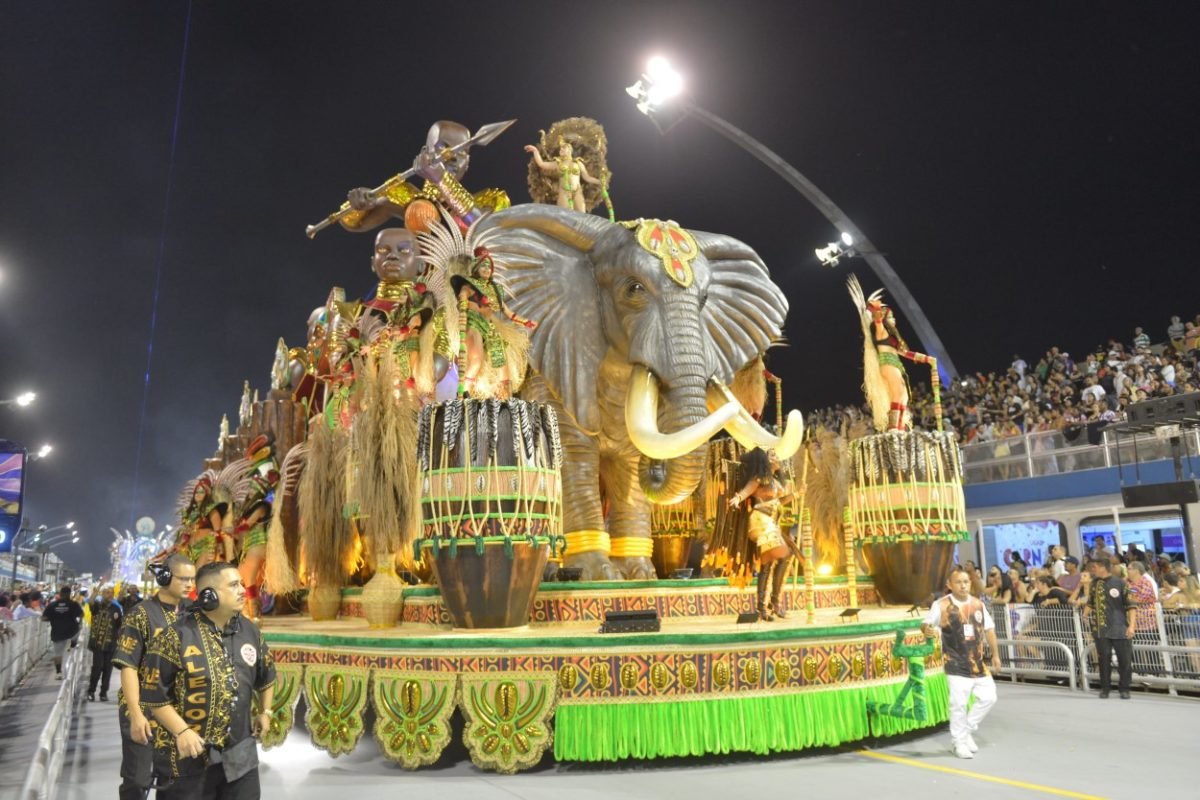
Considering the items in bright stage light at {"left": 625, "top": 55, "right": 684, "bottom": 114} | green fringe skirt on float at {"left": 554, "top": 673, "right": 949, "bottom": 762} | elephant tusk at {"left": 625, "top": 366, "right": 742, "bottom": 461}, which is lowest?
green fringe skirt on float at {"left": 554, "top": 673, "right": 949, "bottom": 762}

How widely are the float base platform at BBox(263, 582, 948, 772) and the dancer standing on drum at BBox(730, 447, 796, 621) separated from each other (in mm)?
670

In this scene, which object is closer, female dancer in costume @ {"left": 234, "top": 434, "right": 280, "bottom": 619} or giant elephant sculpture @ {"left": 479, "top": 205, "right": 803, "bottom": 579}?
A: giant elephant sculpture @ {"left": 479, "top": 205, "right": 803, "bottom": 579}

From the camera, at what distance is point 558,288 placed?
26.2ft

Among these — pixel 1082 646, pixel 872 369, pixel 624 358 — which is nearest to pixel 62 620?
pixel 624 358

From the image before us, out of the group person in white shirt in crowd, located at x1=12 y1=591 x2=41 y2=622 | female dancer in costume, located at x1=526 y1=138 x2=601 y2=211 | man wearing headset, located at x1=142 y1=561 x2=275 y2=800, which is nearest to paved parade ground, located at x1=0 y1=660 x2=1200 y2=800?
man wearing headset, located at x1=142 y1=561 x2=275 y2=800

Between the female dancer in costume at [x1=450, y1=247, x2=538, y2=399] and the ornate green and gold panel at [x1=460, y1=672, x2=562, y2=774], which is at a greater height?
the female dancer in costume at [x1=450, y1=247, x2=538, y2=399]

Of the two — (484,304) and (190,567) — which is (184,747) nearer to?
(190,567)

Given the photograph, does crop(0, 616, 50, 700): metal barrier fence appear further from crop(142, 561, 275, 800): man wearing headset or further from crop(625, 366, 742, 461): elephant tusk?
crop(142, 561, 275, 800): man wearing headset

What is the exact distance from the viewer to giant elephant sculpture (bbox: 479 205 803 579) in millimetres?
7254

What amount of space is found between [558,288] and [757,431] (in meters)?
2.12

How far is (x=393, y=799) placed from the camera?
468 centimetres

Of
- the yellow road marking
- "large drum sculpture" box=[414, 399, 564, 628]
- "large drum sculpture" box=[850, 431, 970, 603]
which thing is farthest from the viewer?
"large drum sculpture" box=[850, 431, 970, 603]

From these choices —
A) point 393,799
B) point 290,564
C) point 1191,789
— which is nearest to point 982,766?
point 1191,789

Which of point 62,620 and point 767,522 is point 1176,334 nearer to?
point 767,522
